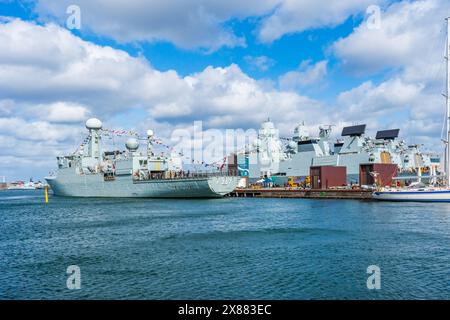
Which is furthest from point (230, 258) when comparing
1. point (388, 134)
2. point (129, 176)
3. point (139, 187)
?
point (388, 134)

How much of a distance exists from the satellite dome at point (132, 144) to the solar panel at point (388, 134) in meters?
55.3

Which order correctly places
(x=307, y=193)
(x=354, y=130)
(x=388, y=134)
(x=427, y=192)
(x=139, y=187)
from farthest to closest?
(x=388, y=134) < (x=354, y=130) < (x=139, y=187) < (x=307, y=193) < (x=427, y=192)

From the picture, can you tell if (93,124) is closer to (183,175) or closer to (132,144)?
(132,144)

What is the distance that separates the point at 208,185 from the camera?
232 feet

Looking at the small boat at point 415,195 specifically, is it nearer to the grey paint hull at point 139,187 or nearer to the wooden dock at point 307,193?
the wooden dock at point 307,193

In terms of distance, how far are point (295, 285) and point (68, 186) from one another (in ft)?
287

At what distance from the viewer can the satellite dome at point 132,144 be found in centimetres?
8775

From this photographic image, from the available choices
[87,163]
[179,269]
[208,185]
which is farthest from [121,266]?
[87,163]

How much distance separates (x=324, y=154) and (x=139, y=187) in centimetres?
4535

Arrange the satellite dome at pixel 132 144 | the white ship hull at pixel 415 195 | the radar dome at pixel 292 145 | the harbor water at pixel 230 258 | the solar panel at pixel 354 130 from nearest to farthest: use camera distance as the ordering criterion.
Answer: the harbor water at pixel 230 258 → the white ship hull at pixel 415 195 → the satellite dome at pixel 132 144 → the solar panel at pixel 354 130 → the radar dome at pixel 292 145

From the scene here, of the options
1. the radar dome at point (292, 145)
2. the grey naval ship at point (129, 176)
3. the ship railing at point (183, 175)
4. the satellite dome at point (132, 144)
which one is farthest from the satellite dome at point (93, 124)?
the radar dome at point (292, 145)

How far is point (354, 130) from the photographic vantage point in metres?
93.2
